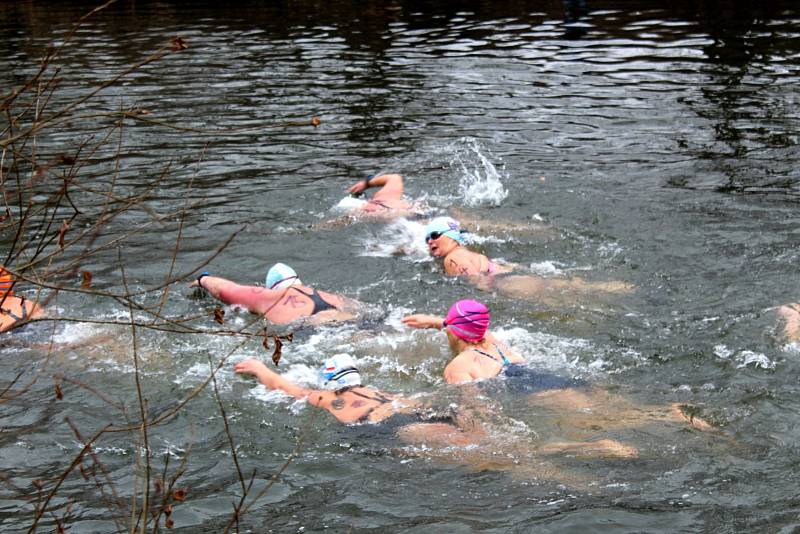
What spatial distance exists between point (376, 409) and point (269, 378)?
1.06m

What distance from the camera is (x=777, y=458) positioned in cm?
623

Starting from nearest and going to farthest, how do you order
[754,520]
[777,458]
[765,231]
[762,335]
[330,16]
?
[754,520] → [777,458] → [762,335] → [765,231] → [330,16]

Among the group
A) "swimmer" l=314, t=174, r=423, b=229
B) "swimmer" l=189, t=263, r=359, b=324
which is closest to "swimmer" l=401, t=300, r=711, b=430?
"swimmer" l=189, t=263, r=359, b=324

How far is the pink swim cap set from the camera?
7.68m

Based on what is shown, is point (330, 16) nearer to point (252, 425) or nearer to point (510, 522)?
point (252, 425)

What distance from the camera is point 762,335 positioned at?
8.01 meters

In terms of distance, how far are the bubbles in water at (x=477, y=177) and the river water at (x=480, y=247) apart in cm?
4

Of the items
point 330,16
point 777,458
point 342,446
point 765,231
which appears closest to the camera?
point 777,458

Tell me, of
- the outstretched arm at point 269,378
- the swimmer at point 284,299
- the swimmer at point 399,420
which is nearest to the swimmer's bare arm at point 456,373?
the swimmer at point 399,420

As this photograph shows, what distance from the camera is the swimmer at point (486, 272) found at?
937 centimetres

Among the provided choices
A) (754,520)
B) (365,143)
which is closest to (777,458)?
(754,520)

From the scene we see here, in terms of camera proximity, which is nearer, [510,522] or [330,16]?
[510,522]

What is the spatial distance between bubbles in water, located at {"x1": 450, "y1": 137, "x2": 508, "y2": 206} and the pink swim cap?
15.2 ft

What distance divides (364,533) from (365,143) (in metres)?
9.72
